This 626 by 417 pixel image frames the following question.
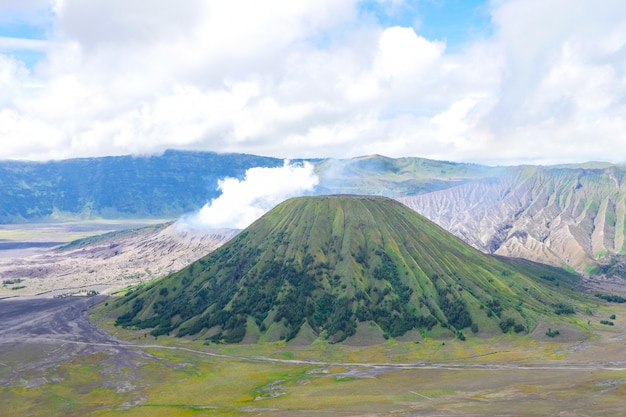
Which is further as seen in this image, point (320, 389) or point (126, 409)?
point (320, 389)

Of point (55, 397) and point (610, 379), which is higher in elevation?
point (610, 379)

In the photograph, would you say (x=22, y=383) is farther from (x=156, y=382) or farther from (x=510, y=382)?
(x=510, y=382)

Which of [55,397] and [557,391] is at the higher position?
[557,391]

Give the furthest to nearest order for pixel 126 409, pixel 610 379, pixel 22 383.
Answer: pixel 22 383 → pixel 610 379 → pixel 126 409

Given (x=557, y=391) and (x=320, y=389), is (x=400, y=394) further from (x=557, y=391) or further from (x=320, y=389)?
(x=557, y=391)

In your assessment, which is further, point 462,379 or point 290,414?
point 462,379

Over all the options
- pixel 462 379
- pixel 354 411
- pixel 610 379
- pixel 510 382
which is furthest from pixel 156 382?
pixel 610 379

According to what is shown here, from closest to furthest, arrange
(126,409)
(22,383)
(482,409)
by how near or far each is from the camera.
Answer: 1. (482,409)
2. (126,409)
3. (22,383)

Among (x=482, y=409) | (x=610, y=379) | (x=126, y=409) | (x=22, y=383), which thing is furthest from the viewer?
(x=22, y=383)

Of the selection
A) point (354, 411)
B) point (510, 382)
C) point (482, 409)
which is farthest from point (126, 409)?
point (510, 382)
